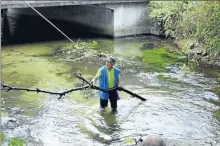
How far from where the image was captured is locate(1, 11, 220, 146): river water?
960cm

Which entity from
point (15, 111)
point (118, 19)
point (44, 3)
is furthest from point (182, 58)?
point (15, 111)

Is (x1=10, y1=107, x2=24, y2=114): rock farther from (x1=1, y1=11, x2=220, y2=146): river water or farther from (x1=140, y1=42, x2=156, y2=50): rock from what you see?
(x1=140, y1=42, x2=156, y2=50): rock

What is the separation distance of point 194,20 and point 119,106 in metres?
7.42

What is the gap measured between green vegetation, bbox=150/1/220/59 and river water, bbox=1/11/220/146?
146 cm

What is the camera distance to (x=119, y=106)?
1175cm

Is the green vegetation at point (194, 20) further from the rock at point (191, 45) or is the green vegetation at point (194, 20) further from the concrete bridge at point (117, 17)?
the concrete bridge at point (117, 17)

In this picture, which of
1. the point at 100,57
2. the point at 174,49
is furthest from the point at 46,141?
the point at 174,49

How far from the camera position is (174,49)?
19.7 metres

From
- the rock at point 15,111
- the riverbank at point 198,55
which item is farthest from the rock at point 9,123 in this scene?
the riverbank at point 198,55

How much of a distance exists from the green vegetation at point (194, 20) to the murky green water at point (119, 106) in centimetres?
143

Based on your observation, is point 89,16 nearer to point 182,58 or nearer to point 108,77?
point 182,58

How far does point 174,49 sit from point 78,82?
7162 millimetres

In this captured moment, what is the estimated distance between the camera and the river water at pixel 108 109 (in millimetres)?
9602

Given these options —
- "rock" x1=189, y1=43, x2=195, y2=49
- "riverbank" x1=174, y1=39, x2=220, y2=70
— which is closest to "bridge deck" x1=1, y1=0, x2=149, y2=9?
"riverbank" x1=174, y1=39, x2=220, y2=70
